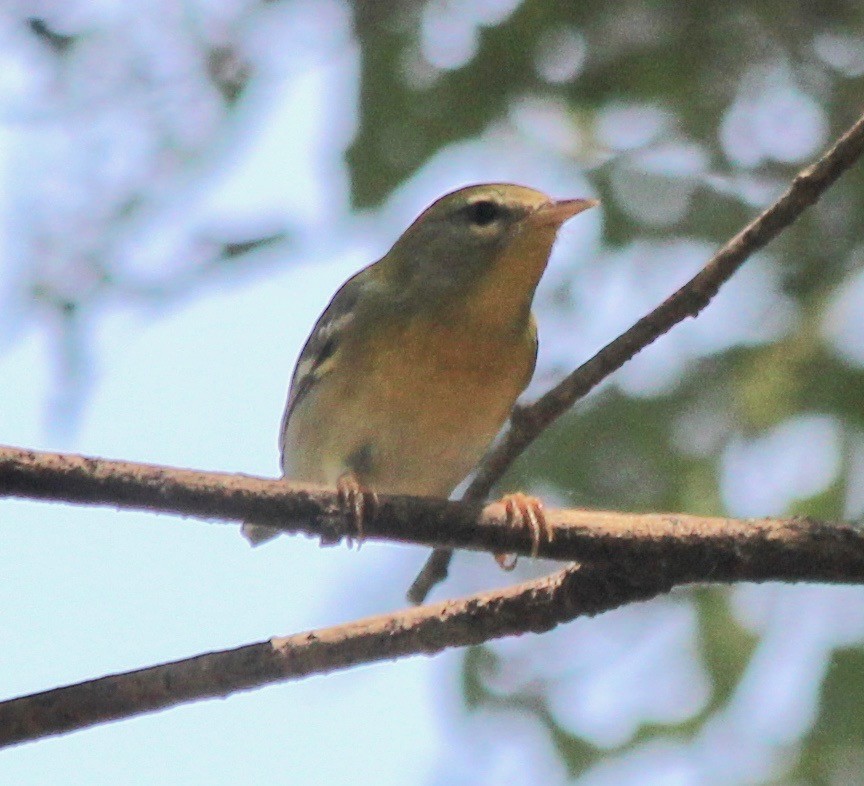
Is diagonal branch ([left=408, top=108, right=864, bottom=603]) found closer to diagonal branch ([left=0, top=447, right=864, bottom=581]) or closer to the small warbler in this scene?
diagonal branch ([left=0, top=447, right=864, bottom=581])

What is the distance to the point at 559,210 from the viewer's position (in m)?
3.34

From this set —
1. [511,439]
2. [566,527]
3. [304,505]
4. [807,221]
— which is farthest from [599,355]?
[807,221]

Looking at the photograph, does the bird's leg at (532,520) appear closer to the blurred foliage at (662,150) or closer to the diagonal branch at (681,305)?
the diagonal branch at (681,305)

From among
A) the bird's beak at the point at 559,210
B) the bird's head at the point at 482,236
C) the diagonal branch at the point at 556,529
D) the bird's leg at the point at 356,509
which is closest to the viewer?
the diagonal branch at the point at 556,529

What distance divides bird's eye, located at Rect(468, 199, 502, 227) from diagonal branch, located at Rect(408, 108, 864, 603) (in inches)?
44.9

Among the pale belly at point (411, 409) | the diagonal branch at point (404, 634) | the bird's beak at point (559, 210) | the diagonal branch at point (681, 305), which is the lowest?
the diagonal branch at point (404, 634)

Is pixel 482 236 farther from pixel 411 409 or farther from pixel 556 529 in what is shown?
pixel 556 529

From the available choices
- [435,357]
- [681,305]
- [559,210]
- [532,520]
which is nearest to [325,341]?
[435,357]

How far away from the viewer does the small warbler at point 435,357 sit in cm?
338

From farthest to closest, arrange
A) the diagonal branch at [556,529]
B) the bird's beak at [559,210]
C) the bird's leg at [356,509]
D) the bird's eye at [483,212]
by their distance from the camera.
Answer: the bird's eye at [483,212]
the bird's beak at [559,210]
the bird's leg at [356,509]
the diagonal branch at [556,529]

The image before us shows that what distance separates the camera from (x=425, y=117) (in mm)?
3629

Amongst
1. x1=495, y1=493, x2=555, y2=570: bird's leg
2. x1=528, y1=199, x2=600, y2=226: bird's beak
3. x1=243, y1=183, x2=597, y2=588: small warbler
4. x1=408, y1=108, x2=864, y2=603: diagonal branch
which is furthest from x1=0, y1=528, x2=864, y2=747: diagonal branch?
x1=528, y1=199, x2=600, y2=226: bird's beak

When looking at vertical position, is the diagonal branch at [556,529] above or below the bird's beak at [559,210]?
below

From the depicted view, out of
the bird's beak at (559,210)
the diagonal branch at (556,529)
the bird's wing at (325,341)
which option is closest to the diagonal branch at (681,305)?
the diagonal branch at (556,529)
